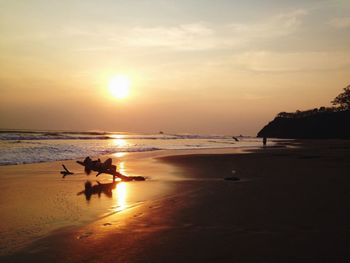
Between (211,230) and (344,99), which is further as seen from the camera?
(344,99)

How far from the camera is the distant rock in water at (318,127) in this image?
4242 inches

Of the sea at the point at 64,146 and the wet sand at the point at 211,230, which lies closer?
the wet sand at the point at 211,230

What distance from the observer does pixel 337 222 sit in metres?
7.95

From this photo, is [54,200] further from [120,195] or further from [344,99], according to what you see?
[344,99]

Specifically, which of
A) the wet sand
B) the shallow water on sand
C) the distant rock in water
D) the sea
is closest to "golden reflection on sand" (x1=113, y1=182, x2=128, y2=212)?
the shallow water on sand

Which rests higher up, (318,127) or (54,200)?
(318,127)

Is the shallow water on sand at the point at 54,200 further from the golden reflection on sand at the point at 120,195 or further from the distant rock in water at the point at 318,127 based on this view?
the distant rock in water at the point at 318,127

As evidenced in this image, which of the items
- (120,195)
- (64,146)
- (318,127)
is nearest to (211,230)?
(120,195)

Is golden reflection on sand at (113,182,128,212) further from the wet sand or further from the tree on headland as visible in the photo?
the tree on headland

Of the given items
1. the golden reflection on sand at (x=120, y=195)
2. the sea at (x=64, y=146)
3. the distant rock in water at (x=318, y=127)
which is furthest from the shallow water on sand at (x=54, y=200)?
the distant rock in water at (x=318, y=127)

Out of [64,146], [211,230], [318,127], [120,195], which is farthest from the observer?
[318,127]

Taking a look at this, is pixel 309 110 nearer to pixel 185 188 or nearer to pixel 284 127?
pixel 284 127

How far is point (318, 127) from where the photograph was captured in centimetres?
11656

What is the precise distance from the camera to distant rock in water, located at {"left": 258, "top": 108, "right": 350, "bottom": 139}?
10775 centimetres
